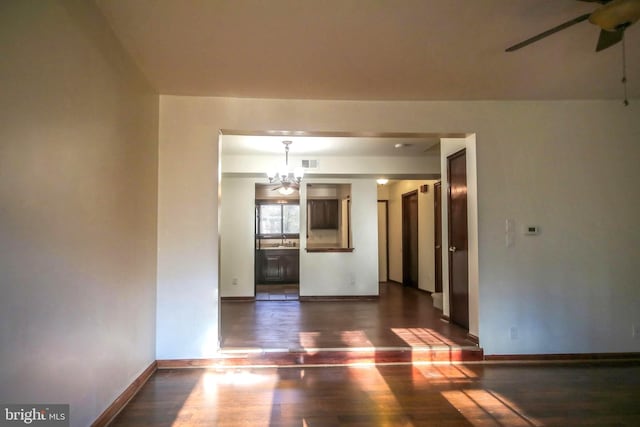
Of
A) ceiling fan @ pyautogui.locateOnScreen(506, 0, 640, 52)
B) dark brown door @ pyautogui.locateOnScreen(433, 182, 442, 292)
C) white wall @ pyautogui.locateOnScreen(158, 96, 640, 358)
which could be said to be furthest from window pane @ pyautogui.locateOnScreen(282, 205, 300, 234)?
ceiling fan @ pyautogui.locateOnScreen(506, 0, 640, 52)

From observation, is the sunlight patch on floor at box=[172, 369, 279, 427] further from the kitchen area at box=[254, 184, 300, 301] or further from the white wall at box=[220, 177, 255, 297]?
the kitchen area at box=[254, 184, 300, 301]

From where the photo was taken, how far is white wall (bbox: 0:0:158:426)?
1.50 m

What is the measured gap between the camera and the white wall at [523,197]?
11.6 feet

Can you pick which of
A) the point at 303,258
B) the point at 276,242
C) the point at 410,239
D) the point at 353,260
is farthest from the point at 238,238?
the point at 410,239

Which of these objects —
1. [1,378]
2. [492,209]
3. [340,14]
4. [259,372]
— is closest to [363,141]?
[492,209]

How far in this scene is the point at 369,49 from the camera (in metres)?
2.68

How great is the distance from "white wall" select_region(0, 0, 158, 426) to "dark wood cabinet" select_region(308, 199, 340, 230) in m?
5.74

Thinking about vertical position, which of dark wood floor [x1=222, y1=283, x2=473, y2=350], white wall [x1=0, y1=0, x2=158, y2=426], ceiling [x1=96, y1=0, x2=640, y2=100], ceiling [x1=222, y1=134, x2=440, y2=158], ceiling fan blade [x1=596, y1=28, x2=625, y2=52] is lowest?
dark wood floor [x1=222, y1=283, x2=473, y2=350]

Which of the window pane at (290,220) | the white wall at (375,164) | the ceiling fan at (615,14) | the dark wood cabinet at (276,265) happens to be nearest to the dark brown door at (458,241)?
the white wall at (375,164)

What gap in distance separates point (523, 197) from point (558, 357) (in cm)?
166

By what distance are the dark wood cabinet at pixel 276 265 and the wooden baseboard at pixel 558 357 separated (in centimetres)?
527

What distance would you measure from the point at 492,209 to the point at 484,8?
2.07m

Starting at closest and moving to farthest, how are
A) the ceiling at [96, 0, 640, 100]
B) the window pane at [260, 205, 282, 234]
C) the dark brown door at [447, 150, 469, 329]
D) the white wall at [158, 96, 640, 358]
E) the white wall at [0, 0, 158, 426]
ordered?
the white wall at [0, 0, 158, 426], the ceiling at [96, 0, 640, 100], the white wall at [158, 96, 640, 358], the dark brown door at [447, 150, 469, 329], the window pane at [260, 205, 282, 234]

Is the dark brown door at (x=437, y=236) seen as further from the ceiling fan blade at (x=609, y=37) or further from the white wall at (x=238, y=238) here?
the ceiling fan blade at (x=609, y=37)
